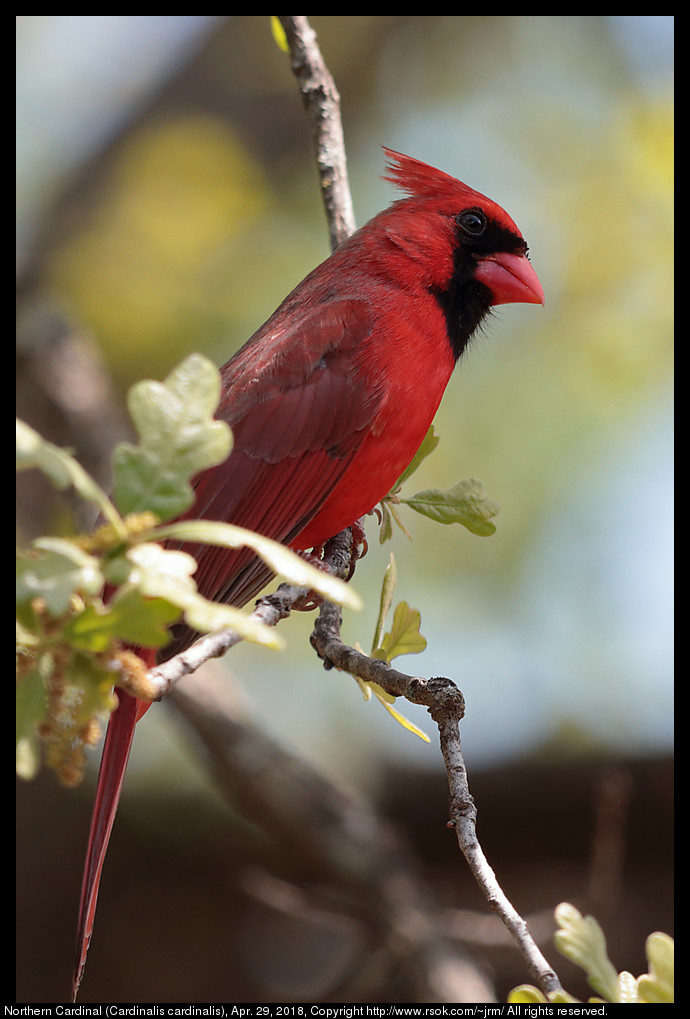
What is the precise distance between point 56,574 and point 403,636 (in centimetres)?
93

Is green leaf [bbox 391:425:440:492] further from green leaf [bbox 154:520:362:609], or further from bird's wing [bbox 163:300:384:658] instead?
green leaf [bbox 154:520:362:609]

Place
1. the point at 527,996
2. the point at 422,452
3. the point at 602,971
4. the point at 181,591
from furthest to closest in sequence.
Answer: the point at 422,452, the point at 602,971, the point at 527,996, the point at 181,591

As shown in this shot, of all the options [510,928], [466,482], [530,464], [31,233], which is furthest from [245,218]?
[510,928]

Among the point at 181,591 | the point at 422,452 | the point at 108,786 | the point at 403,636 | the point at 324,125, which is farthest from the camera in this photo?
the point at 324,125

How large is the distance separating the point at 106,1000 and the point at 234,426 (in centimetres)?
253

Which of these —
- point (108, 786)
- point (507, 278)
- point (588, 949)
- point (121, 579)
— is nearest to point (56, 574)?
point (121, 579)

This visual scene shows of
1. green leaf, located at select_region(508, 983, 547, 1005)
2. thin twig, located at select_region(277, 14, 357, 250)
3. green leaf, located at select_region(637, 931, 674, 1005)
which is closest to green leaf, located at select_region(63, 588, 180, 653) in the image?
green leaf, located at select_region(508, 983, 547, 1005)

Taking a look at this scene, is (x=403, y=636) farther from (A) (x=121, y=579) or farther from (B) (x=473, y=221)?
(B) (x=473, y=221)

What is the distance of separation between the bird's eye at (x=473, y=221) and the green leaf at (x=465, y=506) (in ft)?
2.95

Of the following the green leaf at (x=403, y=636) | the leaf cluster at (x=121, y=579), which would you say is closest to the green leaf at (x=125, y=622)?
the leaf cluster at (x=121, y=579)

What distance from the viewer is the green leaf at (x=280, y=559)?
881 millimetres

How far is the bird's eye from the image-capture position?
8.38 feet

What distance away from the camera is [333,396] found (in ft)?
7.06

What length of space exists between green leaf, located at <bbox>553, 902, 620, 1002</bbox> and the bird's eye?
6.07 feet
